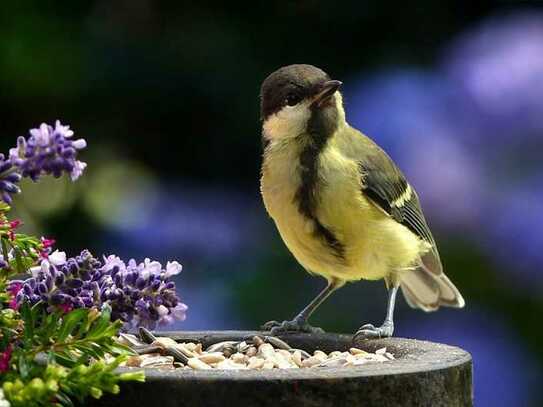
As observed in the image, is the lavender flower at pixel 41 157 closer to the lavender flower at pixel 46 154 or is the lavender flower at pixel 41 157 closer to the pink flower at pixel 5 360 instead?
the lavender flower at pixel 46 154

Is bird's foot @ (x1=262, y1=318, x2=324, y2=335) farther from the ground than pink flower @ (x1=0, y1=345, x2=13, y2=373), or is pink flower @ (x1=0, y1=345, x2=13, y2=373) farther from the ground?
bird's foot @ (x1=262, y1=318, x2=324, y2=335)

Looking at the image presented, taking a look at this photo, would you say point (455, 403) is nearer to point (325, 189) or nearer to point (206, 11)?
point (325, 189)

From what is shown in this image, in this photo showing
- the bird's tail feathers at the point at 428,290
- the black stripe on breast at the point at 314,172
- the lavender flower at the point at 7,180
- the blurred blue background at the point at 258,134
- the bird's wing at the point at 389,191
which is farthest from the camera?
the blurred blue background at the point at 258,134

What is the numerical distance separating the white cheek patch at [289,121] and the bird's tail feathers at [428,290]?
0.71 m

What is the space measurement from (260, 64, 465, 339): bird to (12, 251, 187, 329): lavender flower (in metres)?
0.80

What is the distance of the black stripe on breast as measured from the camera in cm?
242

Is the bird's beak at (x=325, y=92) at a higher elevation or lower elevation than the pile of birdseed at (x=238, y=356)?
higher

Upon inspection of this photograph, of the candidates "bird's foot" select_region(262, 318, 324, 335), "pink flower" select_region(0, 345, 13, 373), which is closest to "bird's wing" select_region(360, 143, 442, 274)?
"bird's foot" select_region(262, 318, 324, 335)

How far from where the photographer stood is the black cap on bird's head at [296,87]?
7.97ft

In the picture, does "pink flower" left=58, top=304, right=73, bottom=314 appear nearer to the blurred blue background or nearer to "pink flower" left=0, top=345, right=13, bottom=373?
"pink flower" left=0, top=345, right=13, bottom=373

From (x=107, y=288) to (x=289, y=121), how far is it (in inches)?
38.4

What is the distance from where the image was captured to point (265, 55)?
4.20 m

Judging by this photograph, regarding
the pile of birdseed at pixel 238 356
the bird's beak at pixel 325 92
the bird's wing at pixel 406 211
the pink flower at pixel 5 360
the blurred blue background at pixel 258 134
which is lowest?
the pink flower at pixel 5 360

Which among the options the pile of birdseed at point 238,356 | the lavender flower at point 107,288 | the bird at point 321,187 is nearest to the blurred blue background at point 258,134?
the bird at point 321,187
